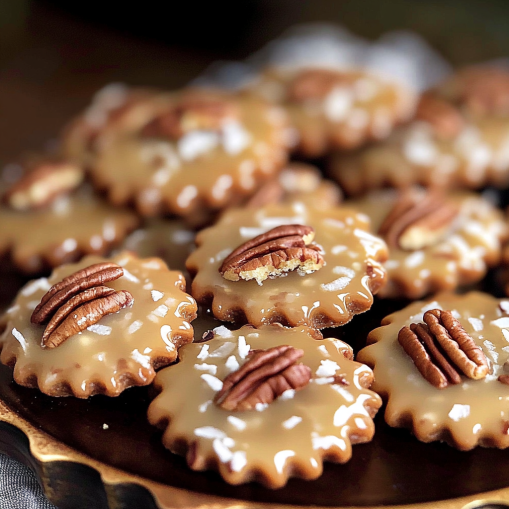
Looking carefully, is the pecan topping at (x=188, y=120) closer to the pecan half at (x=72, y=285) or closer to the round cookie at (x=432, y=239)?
the round cookie at (x=432, y=239)

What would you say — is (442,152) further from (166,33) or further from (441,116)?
(166,33)

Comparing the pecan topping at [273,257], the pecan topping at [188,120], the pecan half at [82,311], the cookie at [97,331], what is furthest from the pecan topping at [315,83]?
the pecan half at [82,311]

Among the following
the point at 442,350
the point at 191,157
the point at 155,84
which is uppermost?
the point at 191,157

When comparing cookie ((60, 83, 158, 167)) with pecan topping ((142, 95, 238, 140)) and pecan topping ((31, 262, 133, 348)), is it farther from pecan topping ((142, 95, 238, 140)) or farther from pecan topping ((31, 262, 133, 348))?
pecan topping ((31, 262, 133, 348))

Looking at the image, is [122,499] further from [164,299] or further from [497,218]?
[497,218]

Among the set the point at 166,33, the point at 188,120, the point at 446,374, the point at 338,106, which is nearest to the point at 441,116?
the point at 338,106

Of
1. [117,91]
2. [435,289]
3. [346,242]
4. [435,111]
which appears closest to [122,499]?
[346,242]
